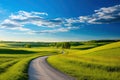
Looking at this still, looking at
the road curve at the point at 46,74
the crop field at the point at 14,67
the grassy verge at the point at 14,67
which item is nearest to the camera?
the road curve at the point at 46,74

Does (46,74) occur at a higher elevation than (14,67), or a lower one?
higher

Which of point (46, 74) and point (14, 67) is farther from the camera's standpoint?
point (14, 67)

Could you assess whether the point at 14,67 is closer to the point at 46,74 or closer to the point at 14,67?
the point at 14,67

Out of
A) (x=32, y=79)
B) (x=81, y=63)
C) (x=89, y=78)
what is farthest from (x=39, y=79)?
(x=81, y=63)

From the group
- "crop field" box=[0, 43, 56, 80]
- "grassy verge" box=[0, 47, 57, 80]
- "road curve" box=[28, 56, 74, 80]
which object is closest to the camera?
"road curve" box=[28, 56, 74, 80]

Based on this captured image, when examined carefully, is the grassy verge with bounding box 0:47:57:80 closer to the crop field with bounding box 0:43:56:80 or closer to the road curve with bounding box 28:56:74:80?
the crop field with bounding box 0:43:56:80

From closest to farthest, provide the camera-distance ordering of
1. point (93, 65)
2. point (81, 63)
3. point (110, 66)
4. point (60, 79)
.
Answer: point (60, 79) < point (110, 66) < point (93, 65) < point (81, 63)

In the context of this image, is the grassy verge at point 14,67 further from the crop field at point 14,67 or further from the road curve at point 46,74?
the road curve at point 46,74

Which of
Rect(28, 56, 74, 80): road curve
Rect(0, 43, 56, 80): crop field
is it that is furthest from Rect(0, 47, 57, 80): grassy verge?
Rect(28, 56, 74, 80): road curve

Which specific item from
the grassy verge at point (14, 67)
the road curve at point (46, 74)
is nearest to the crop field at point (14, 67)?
the grassy verge at point (14, 67)

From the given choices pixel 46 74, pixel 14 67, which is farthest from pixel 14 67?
pixel 46 74

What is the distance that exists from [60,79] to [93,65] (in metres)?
12.2

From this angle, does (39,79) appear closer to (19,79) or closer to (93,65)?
(19,79)

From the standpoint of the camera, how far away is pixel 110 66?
104ft
